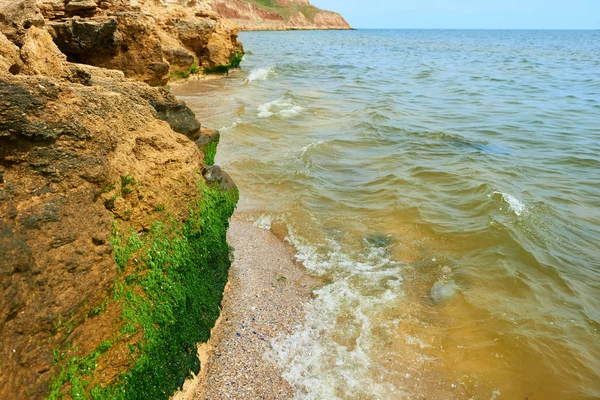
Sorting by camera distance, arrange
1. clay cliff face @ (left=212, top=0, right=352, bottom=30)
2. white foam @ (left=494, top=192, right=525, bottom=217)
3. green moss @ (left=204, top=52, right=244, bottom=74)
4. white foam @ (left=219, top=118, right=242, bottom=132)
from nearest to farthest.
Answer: white foam @ (left=494, top=192, right=525, bottom=217) < white foam @ (left=219, top=118, right=242, bottom=132) < green moss @ (left=204, top=52, right=244, bottom=74) < clay cliff face @ (left=212, top=0, right=352, bottom=30)

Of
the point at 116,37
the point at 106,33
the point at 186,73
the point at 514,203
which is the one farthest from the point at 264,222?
the point at 186,73

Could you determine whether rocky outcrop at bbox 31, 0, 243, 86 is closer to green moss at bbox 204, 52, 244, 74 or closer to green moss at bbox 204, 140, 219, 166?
green moss at bbox 204, 52, 244, 74

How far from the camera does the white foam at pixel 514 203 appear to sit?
7190 mm

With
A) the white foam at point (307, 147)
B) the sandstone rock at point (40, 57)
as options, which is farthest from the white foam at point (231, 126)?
the sandstone rock at point (40, 57)

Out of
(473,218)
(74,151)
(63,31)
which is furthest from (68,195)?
(63,31)

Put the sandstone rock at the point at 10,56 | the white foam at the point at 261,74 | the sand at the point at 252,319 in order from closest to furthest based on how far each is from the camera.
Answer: the sandstone rock at the point at 10,56
the sand at the point at 252,319
the white foam at the point at 261,74

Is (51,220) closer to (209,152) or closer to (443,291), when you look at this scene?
(209,152)

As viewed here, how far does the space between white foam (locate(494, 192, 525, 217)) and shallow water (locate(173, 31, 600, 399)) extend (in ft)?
0.13

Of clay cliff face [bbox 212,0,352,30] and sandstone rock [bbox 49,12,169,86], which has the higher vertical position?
sandstone rock [bbox 49,12,169,86]

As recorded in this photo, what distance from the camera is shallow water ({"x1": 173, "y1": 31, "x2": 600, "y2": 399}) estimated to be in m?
4.08

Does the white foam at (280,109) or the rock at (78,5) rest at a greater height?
the rock at (78,5)

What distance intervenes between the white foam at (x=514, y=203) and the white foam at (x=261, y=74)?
15606 mm

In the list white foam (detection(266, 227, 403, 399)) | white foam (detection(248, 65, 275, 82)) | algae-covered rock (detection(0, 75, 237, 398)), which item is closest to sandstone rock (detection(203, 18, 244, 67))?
white foam (detection(248, 65, 275, 82))

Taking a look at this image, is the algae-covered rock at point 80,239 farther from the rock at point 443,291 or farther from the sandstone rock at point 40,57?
the rock at point 443,291
